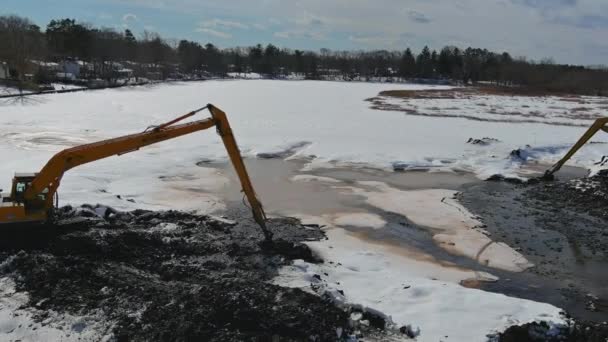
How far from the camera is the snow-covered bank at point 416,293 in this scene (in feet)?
26.2

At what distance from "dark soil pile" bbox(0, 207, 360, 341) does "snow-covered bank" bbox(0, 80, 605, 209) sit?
118 inches

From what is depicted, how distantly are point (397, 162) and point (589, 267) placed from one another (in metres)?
10.8

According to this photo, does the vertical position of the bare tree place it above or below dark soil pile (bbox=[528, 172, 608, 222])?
above

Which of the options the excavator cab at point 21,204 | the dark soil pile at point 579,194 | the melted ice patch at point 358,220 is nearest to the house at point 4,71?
the excavator cab at point 21,204

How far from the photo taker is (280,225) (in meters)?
13.1

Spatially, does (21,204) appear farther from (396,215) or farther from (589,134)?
(589,134)

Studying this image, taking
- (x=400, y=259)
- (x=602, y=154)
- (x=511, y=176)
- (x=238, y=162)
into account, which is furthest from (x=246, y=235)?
(x=602, y=154)

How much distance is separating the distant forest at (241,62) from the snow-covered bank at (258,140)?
23984 millimetres

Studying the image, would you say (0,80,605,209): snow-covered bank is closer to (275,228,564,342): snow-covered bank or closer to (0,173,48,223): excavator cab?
(0,173,48,223): excavator cab

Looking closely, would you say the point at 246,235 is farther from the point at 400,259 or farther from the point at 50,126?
the point at 50,126

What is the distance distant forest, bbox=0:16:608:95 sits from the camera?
213 ft

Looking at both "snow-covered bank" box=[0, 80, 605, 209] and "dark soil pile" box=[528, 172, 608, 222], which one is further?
"snow-covered bank" box=[0, 80, 605, 209]

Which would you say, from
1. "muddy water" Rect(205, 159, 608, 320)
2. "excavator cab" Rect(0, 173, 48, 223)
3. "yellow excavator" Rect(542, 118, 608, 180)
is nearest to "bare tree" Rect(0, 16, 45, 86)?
"muddy water" Rect(205, 159, 608, 320)

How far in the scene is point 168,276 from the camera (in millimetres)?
9500
